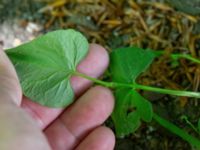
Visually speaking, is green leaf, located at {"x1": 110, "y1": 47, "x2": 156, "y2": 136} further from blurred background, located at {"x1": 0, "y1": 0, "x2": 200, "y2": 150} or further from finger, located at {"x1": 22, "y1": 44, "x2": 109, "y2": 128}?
blurred background, located at {"x1": 0, "y1": 0, "x2": 200, "y2": 150}

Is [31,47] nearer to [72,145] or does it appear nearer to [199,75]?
[72,145]

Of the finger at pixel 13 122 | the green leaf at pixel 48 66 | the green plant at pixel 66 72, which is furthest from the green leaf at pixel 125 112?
the finger at pixel 13 122

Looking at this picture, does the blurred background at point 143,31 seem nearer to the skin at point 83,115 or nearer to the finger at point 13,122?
the skin at point 83,115

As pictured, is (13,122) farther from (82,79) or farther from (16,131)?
(82,79)

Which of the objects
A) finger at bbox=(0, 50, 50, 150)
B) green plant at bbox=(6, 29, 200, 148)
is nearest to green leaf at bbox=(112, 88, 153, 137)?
green plant at bbox=(6, 29, 200, 148)

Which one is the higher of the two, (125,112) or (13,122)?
(13,122)

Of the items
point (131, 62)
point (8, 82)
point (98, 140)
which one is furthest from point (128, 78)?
point (8, 82)
